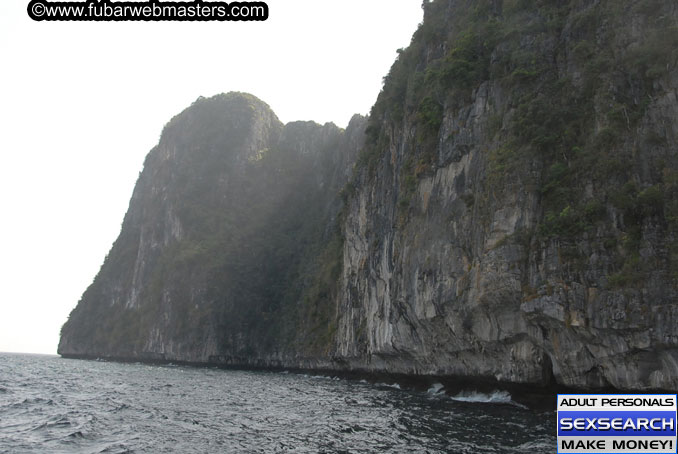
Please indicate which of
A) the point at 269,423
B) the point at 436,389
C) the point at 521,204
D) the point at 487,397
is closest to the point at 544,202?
the point at 521,204

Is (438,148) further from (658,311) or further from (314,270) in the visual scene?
(314,270)

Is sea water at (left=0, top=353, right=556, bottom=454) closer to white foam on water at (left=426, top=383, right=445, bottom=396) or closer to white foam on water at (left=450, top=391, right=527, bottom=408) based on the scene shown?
white foam on water at (left=450, top=391, right=527, bottom=408)

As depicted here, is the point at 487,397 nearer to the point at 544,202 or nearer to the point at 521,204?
the point at 521,204

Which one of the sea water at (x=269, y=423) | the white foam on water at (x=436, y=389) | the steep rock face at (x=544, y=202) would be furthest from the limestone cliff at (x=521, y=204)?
the sea water at (x=269, y=423)

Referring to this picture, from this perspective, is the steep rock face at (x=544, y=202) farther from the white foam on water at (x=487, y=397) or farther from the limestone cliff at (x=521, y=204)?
the white foam on water at (x=487, y=397)

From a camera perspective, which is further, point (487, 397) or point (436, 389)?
point (436, 389)

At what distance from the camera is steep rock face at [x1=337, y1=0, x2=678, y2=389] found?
2108cm

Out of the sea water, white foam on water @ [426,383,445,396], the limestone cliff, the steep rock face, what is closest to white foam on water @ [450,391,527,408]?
the sea water

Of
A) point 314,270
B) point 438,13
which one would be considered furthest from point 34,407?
point 314,270

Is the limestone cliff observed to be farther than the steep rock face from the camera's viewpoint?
Yes

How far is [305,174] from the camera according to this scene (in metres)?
109

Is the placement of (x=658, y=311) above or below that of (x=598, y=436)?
above

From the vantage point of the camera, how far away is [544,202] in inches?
985

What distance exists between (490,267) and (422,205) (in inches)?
375
